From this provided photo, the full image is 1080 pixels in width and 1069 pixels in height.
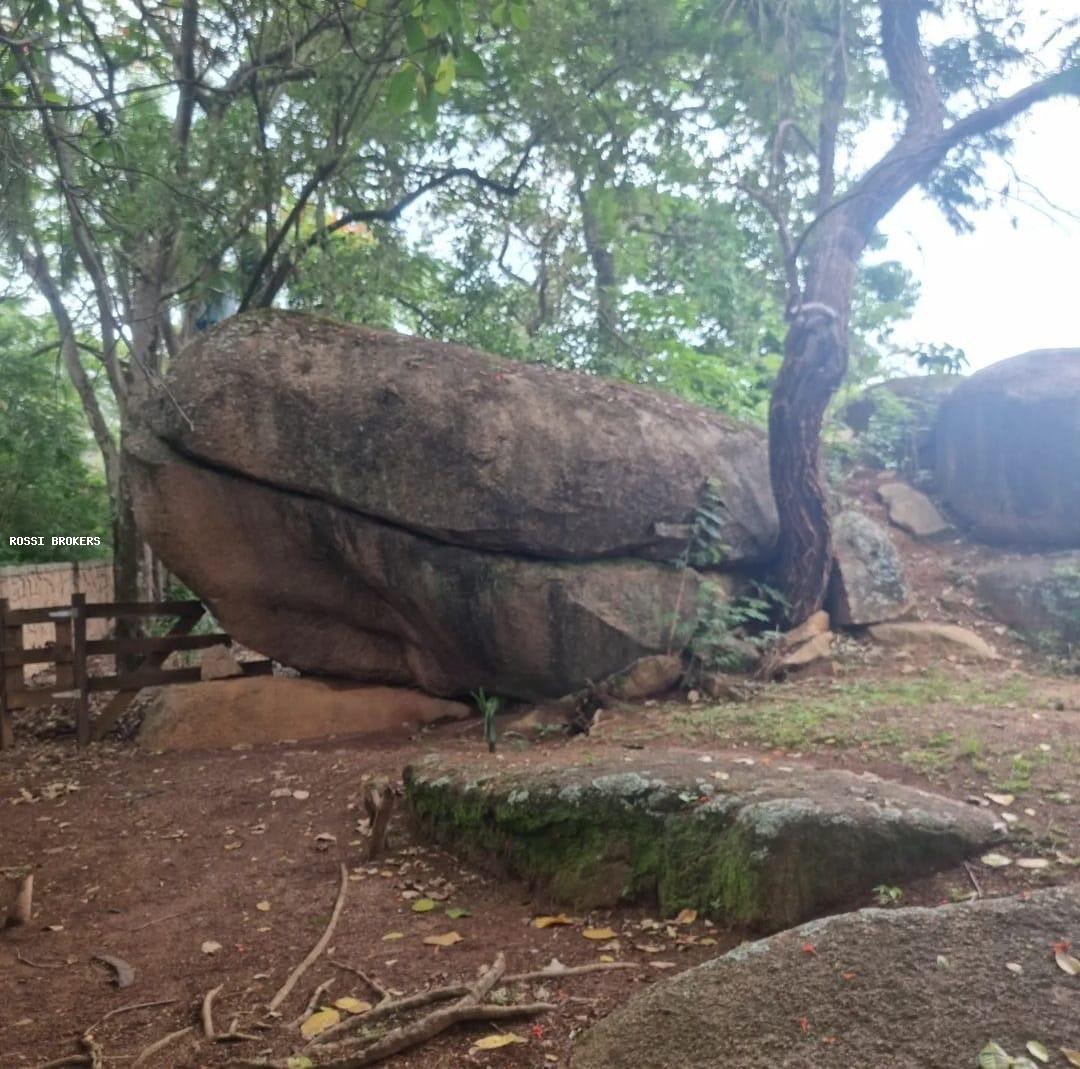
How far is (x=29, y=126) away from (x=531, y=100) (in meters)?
5.85

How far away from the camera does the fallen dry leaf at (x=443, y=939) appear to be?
4582 mm

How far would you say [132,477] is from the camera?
9.02 m

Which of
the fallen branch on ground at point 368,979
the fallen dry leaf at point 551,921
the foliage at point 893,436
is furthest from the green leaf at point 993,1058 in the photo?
the foliage at point 893,436

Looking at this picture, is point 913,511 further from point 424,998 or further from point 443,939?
point 424,998

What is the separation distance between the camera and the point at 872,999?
312cm

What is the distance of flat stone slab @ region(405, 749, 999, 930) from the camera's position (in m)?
4.31

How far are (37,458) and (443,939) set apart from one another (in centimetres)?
1342

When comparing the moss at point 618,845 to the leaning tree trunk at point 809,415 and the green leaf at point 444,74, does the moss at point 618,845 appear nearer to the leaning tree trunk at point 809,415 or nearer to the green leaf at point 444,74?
the green leaf at point 444,74

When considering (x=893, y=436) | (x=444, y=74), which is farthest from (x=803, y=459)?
(x=444, y=74)

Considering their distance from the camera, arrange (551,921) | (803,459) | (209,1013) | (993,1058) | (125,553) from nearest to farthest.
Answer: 1. (993,1058)
2. (209,1013)
3. (551,921)
4. (803,459)
5. (125,553)

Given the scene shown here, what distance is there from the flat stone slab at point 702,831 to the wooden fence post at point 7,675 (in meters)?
5.22

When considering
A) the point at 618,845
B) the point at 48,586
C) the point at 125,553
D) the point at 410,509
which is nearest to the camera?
the point at 618,845

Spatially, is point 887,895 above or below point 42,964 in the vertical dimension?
above

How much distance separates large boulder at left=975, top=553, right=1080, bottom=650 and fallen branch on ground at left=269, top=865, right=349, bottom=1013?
736cm
